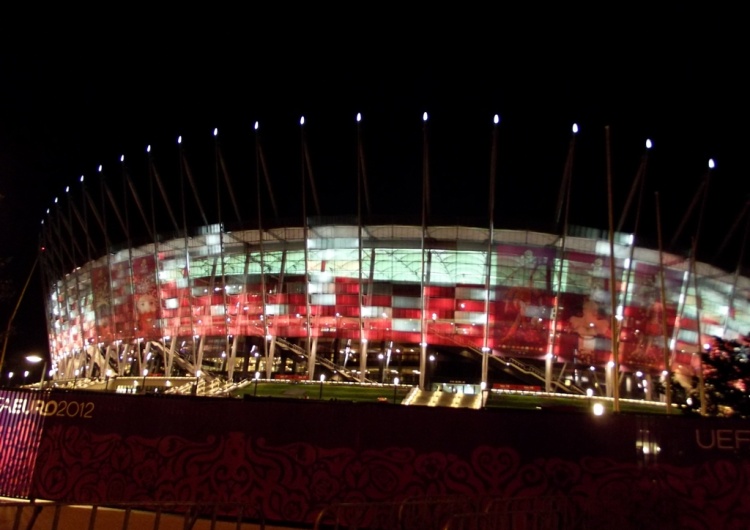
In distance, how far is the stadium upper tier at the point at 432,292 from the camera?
49344 millimetres

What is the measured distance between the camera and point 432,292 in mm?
51594

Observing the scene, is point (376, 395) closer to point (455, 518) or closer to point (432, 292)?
point (432, 292)

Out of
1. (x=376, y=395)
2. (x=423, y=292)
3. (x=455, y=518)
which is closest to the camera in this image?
(x=455, y=518)

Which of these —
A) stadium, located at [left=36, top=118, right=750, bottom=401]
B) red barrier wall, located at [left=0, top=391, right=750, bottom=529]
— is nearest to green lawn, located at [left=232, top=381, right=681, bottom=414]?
stadium, located at [left=36, top=118, right=750, bottom=401]

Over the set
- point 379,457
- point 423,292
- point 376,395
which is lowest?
point 379,457

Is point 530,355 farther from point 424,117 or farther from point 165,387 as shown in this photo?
point 165,387

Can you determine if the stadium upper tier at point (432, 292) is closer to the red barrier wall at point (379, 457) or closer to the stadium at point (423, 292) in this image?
the stadium at point (423, 292)

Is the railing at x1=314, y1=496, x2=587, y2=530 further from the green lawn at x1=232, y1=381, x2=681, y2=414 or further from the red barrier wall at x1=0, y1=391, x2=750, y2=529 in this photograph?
the green lawn at x1=232, y1=381, x2=681, y2=414

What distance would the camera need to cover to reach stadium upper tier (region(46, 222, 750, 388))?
162 ft

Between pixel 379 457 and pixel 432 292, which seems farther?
pixel 432 292

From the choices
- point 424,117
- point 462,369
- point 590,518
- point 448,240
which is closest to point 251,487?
point 590,518

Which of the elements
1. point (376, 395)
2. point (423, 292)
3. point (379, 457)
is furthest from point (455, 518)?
point (423, 292)

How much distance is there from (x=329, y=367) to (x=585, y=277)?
84.9 ft

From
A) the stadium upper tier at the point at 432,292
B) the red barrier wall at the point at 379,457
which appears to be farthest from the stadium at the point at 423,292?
the red barrier wall at the point at 379,457
